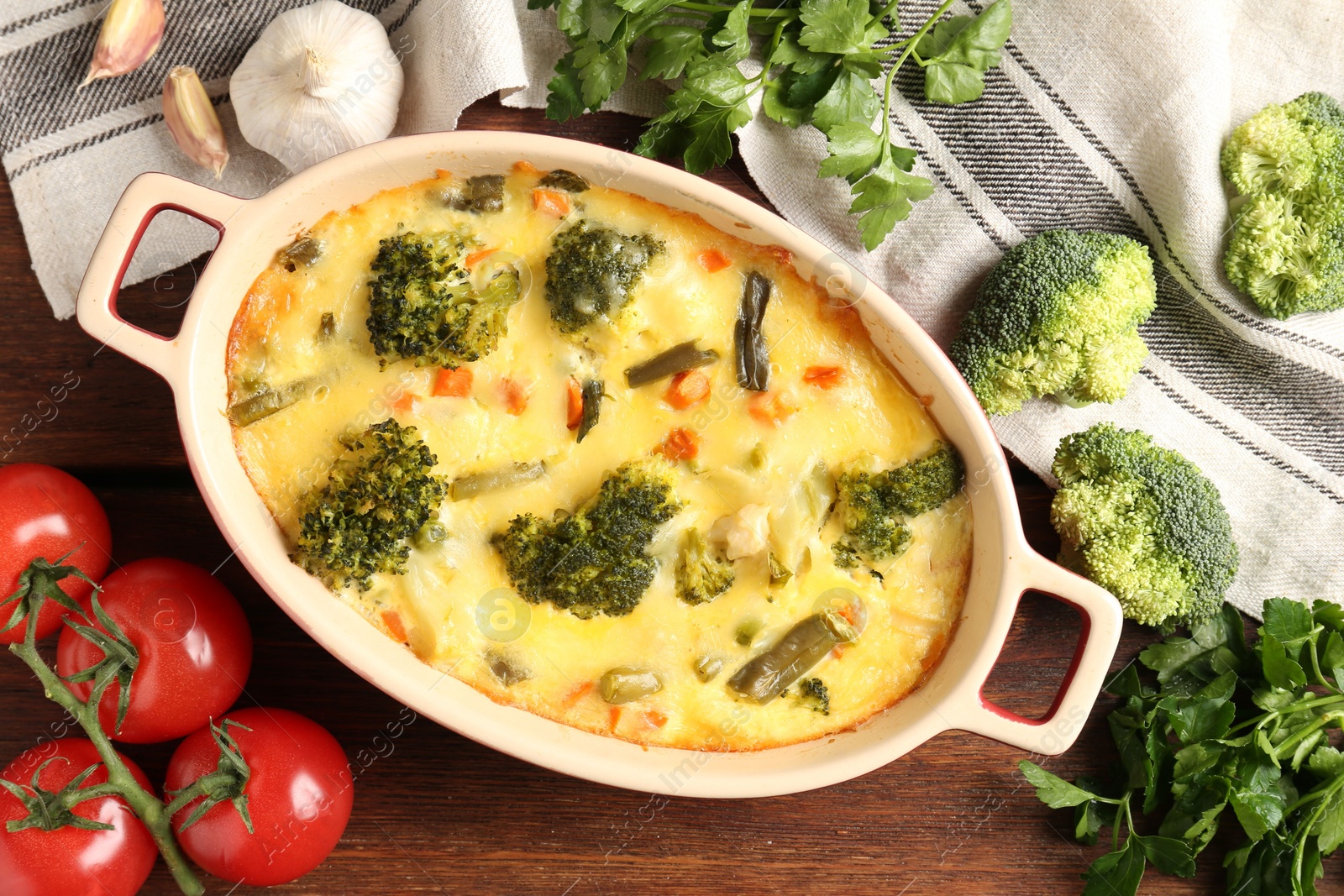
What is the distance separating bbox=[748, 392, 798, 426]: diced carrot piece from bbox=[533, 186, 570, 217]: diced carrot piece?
0.62 meters

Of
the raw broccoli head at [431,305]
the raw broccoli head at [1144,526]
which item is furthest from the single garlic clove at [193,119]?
the raw broccoli head at [1144,526]

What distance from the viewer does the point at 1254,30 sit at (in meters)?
2.46

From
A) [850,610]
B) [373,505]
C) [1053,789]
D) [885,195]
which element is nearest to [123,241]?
[373,505]

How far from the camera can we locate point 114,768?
2176 millimetres

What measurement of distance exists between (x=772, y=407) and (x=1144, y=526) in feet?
3.15

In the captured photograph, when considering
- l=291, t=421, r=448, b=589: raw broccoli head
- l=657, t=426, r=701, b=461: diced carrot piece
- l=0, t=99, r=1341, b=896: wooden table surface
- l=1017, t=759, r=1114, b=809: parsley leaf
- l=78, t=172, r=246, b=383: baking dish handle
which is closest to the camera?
l=78, t=172, r=246, b=383: baking dish handle

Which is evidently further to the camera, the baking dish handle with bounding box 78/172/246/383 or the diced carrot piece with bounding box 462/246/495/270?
the diced carrot piece with bounding box 462/246/495/270

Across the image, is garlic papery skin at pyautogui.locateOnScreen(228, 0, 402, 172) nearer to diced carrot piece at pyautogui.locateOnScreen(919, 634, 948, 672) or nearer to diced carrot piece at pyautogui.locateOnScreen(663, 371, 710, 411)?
diced carrot piece at pyautogui.locateOnScreen(663, 371, 710, 411)

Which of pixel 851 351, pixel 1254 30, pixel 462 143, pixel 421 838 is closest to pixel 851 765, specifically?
pixel 851 351

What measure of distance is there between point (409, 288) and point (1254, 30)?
2.27 meters

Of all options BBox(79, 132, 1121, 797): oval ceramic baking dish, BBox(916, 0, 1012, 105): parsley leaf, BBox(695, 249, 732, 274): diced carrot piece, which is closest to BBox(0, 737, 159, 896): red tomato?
BBox(79, 132, 1121, 797): oval ceramic baking dish

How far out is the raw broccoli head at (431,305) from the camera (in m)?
2.15

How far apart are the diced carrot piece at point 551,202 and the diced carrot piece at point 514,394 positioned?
1.32 ft

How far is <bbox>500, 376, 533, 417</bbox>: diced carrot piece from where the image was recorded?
223cm
